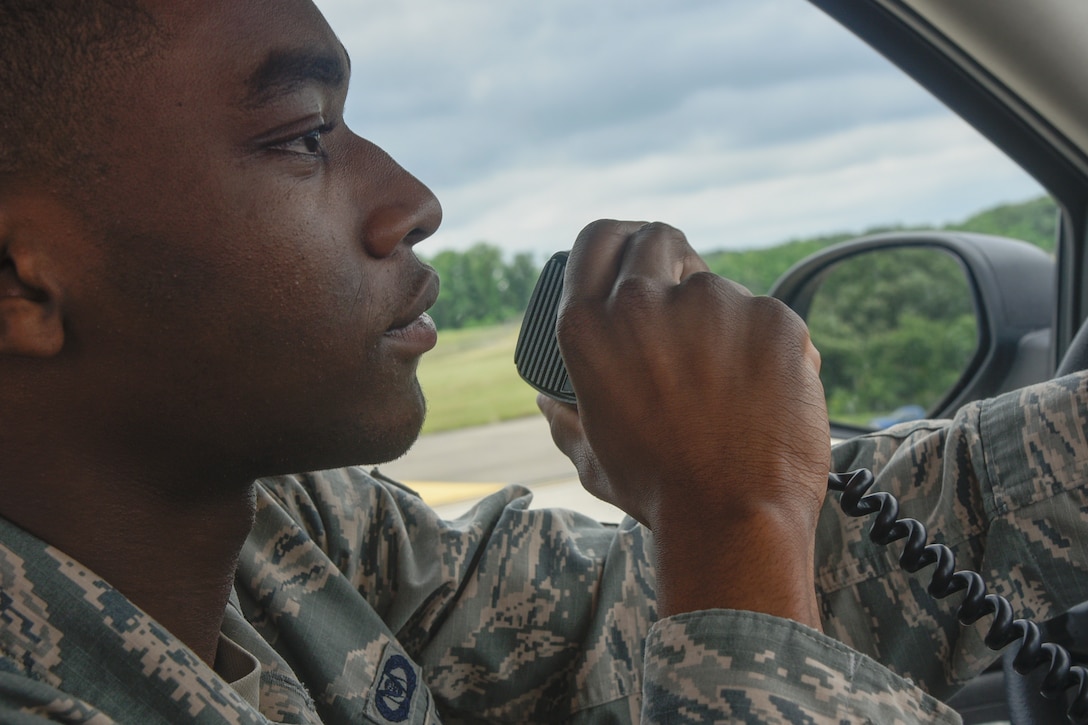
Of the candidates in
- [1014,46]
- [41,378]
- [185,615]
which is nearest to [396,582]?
[185,615]

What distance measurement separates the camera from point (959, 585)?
1.30m

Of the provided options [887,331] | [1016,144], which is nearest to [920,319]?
[887,331]

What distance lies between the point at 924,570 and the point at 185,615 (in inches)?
36.4

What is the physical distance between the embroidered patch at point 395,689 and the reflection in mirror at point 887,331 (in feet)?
4.73

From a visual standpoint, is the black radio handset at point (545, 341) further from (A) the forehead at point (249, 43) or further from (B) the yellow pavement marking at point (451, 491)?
(B) the yellow pavement marking at point (451, 491)

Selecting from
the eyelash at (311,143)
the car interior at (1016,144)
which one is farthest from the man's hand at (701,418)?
the car interior at (1016,144)

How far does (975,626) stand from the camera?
1.33 metres

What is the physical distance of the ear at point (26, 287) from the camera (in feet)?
3.49

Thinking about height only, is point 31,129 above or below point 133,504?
above

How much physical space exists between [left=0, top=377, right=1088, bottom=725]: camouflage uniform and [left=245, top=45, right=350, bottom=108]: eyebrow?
20.6 inches

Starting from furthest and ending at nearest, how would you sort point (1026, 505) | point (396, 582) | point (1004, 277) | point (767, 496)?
point (1004, 277) < point (396, 582) < point (1026, 505) < point (767, 496)

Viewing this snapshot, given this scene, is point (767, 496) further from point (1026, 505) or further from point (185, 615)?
point (185, 615)

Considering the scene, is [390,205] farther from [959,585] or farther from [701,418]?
[959,585]

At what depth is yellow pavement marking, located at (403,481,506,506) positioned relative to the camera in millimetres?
2709
